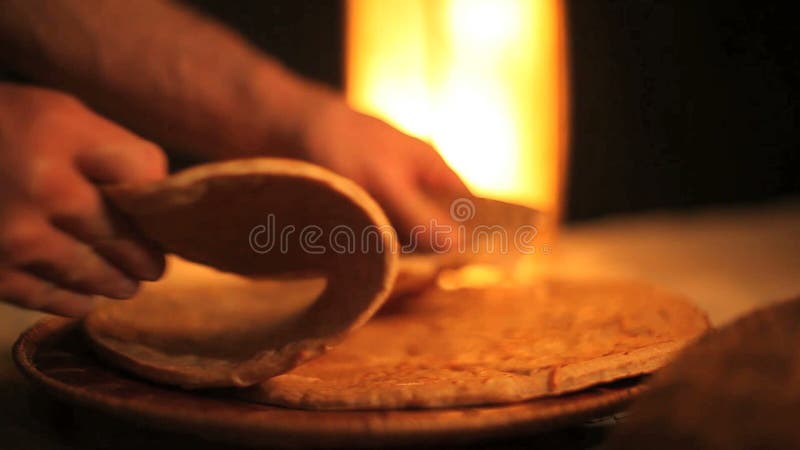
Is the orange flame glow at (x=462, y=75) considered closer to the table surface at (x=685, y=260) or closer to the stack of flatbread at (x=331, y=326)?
the table surface at (x=685, y=260)

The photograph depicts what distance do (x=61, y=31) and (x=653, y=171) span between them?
199 centimetres

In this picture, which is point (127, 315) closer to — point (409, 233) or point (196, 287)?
point (196, 287)

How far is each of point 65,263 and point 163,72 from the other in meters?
0.27

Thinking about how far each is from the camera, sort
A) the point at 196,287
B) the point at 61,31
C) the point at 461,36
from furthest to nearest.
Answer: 1. the point at 461,36
2. the point at 196,287
3. the point at 61,31

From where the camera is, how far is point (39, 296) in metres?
0.76

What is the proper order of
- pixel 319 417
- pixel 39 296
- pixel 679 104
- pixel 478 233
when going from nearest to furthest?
pixel 319 417 → pixel 39 296 → pixel 478 233 → pixel 679 104

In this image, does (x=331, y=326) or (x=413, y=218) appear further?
(x=413, y=218)

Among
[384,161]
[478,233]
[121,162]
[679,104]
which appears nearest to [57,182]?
[121,162]

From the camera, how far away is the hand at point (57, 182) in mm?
695

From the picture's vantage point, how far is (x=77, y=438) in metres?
0.76

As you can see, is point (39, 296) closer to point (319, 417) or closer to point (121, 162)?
point (121, 162)

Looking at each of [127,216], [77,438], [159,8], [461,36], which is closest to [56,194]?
[127,216]

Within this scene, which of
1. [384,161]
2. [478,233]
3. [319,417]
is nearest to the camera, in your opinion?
[319,417]

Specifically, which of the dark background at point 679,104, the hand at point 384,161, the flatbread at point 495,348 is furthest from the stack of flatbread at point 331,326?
the dark background at point 679,104
